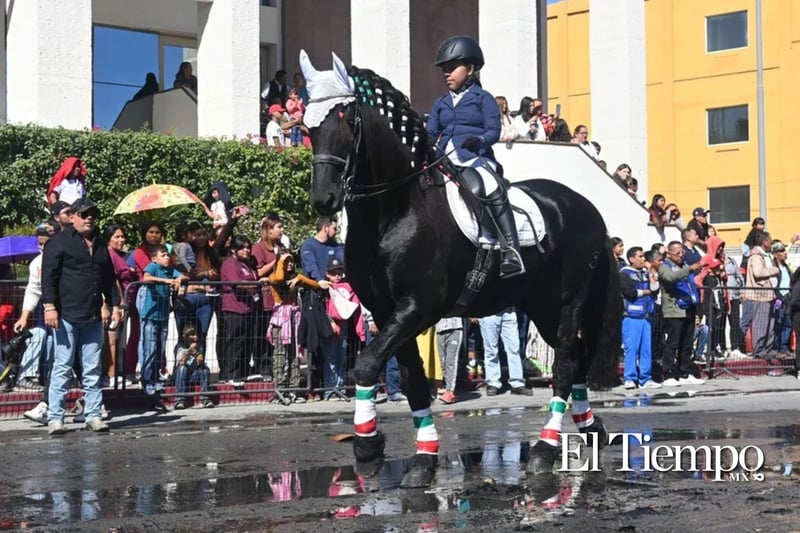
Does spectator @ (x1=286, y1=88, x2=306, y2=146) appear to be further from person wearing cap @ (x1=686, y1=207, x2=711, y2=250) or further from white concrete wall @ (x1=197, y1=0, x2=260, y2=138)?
person wearing cap @ (x1=686, y1=207, x2=711, y2=250)

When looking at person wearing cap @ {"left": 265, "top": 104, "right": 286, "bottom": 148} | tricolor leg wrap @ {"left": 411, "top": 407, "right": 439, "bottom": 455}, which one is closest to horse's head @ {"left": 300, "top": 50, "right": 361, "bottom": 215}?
tricolor leg wrap @ {"left": 411, "top": 407, "right": 439, "bottom": 455}

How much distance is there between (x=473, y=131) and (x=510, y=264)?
117 cm

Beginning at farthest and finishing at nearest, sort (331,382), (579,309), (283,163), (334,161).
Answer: (283,163) → (331,382) → (579,309) → (334,161)

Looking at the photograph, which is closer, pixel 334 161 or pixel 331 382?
pixel 334 161

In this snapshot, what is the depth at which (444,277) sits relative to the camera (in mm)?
8469

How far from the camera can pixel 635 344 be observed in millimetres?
18141

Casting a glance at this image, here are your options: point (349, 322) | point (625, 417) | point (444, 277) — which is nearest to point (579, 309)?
point (444, 277)

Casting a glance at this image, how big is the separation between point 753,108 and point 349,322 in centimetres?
4005

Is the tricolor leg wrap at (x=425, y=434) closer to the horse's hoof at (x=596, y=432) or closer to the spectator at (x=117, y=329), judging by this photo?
the horse's hoof at (x=596, y=432)

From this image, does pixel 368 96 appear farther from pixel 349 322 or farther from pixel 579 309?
pixel 349 322

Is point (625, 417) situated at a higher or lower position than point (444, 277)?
lower

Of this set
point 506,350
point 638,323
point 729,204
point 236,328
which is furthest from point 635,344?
point 729,204

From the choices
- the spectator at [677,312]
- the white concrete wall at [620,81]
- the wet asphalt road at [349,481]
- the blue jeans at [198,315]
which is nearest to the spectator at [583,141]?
the white concrete wall at [620,81]

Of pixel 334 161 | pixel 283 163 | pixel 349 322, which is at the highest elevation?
pixel 283 163
